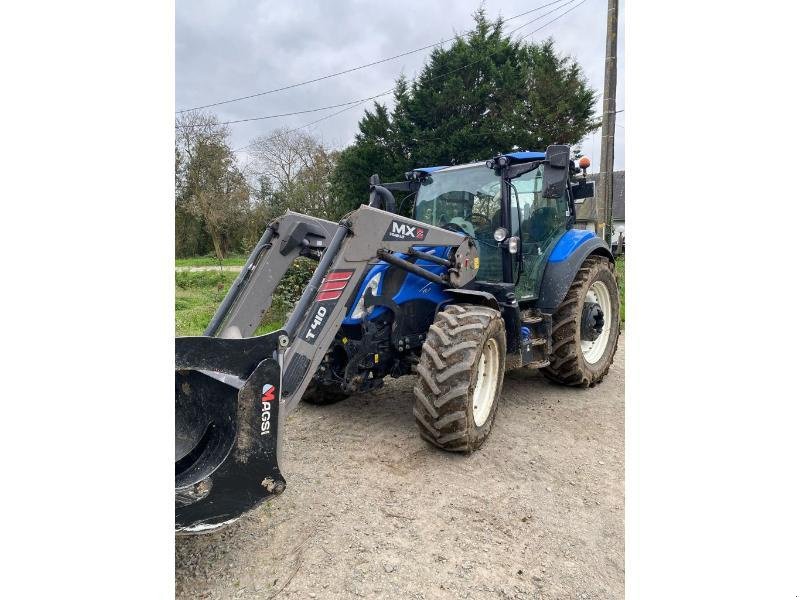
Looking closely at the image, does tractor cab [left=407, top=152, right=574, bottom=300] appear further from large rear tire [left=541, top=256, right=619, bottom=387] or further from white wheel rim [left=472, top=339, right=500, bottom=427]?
white wheel rim [left=472, top=339, right=500, bottom=427]

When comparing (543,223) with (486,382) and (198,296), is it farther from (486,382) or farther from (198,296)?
(198,296)

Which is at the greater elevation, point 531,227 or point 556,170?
point 556,170

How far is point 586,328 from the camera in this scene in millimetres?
4992

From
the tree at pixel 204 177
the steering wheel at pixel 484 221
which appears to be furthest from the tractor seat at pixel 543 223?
the tree at pixel 204 177

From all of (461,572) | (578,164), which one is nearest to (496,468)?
(461,572)

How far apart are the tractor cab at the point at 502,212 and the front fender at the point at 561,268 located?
7cm

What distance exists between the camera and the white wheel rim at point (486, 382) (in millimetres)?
3742

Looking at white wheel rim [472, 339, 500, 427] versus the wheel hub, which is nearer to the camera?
white wheel rim [472, 339, 500, 427]

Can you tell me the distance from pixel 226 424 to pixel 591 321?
378cm

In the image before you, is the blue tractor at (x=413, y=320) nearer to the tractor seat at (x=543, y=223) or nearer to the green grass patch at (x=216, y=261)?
the tractor seat at (x=543, y=223)

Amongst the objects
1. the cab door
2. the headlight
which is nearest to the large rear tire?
the cab door

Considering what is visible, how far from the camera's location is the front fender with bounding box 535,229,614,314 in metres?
4.56

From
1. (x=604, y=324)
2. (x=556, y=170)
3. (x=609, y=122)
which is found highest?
(x=609, y=122)

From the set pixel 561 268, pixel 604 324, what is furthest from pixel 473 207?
pixel 604 324
